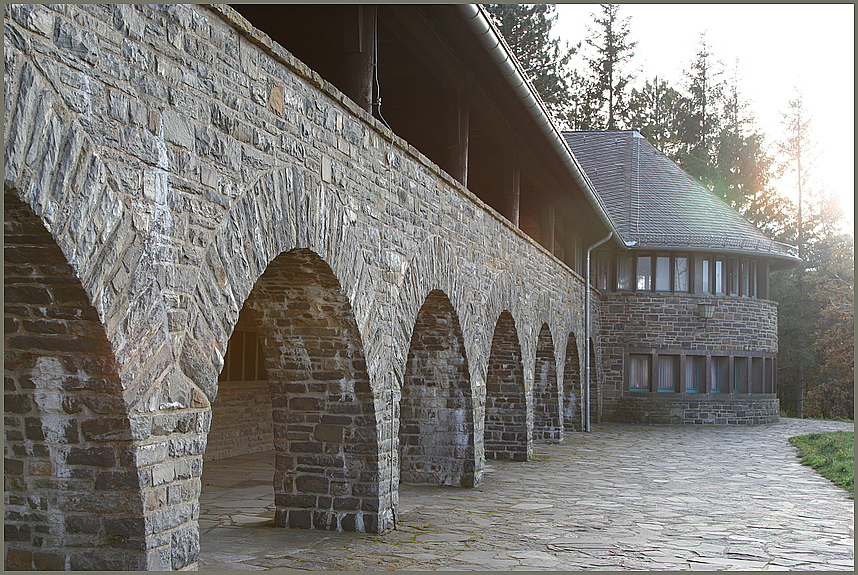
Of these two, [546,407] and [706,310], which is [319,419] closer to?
[546,407]

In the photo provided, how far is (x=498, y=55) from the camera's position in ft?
25.4

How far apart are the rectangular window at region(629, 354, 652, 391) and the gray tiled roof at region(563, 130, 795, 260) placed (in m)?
2.93

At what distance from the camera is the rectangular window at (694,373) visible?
72.2 ft

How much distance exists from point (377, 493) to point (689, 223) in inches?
712

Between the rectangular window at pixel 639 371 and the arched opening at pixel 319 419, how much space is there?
16.2 metres

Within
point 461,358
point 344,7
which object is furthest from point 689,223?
point 344,7

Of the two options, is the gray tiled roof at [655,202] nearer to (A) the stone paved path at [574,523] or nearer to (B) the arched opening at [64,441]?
(A) the stone paved path at [574,523]

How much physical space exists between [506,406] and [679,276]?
11.6m

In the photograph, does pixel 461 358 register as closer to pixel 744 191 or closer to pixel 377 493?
pixel 377 493

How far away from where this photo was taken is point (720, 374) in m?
22.3

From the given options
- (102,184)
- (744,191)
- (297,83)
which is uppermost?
(744,191)

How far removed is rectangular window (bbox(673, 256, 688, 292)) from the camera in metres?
22.4

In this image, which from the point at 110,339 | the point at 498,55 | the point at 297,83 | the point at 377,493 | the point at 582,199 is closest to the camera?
the point at 110,339

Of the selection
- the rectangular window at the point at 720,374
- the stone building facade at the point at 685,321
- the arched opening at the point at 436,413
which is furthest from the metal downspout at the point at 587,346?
the arched opening at the point at 436,413
